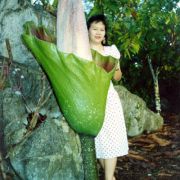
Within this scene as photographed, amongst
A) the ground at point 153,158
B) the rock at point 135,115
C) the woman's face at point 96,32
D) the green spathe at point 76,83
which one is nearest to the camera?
the green spathe at point 76,83

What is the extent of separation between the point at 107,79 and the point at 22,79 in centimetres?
130

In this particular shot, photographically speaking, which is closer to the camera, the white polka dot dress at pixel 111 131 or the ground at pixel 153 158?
the white polka dot dress at pixel 111 131

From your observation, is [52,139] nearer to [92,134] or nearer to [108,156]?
[108,156]

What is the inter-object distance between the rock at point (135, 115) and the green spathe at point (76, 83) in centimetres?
318

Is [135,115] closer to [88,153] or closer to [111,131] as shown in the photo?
[111,131]

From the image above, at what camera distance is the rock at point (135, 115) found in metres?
4.19

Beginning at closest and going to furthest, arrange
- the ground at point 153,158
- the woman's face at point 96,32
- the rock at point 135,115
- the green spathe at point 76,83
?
the green spathe at point 76,83
the woman's face at point 96,32
the ground at point 153,158
the rock at point 135,115

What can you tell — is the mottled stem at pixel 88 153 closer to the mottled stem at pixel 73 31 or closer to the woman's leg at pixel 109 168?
the mottled stem at pixel 73 31

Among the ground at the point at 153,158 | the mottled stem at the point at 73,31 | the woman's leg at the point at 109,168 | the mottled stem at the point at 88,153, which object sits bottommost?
the ground at the point at 153,158

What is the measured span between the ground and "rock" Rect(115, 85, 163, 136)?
10 centimetres

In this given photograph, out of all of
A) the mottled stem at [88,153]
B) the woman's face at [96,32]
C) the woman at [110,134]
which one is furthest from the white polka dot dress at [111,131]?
the mottled stem at [88,153]

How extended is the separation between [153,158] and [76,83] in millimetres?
2447

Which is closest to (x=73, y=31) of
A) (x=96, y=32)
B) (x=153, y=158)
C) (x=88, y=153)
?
(x=88, y=153)

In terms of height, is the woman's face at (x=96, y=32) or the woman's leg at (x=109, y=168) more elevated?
the woman's face at (x=96, y=32)
